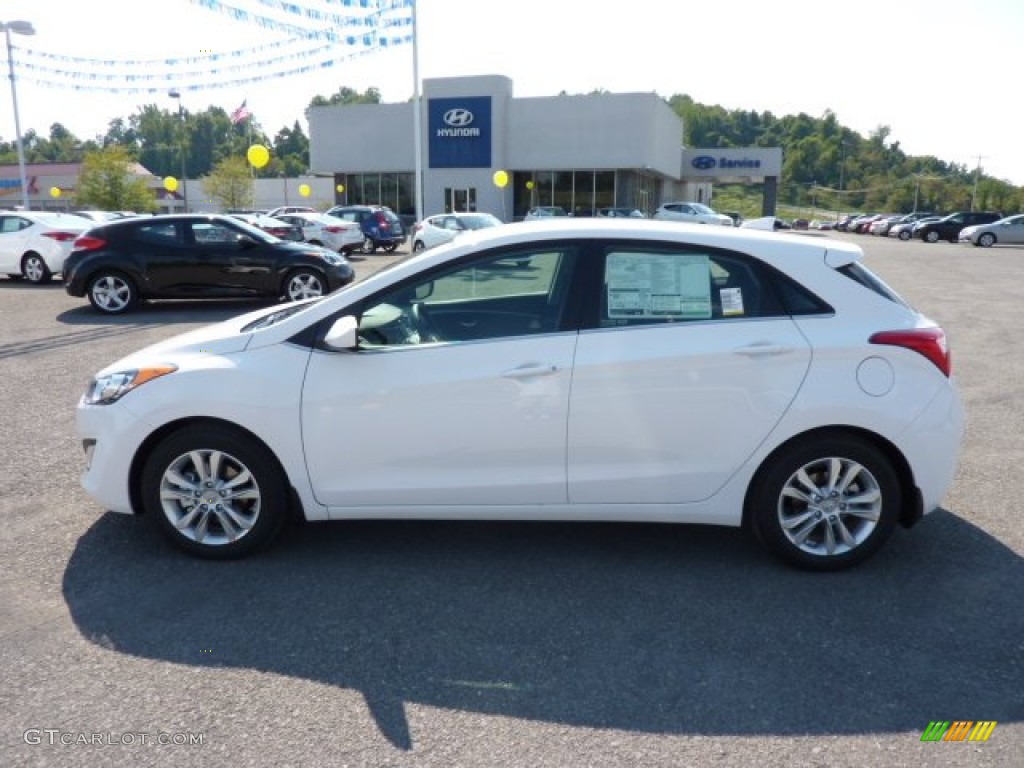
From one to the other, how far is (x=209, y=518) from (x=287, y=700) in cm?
135

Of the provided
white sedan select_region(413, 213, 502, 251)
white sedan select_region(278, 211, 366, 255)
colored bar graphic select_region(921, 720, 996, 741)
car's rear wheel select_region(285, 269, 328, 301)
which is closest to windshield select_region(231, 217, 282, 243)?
car's rear wheel select_region(285, 269, 328, 301)

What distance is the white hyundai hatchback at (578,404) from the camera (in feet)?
12.1

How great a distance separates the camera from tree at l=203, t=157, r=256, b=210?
57.3 metres

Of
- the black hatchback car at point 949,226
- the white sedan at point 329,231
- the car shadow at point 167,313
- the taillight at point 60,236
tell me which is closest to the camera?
the car shadow at point 167,313

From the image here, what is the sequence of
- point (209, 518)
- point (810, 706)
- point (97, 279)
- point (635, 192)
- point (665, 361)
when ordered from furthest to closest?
point (635, 192) → point (97, 279) → point (209, 518) → point (665, 361) → point (810, 706)

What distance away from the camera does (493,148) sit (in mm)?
45188

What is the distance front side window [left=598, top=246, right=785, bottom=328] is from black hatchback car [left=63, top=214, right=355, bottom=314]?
1021 centimetres

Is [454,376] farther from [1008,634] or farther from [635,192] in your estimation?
[635,192]

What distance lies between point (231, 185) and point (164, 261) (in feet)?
159

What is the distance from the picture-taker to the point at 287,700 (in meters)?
2.90

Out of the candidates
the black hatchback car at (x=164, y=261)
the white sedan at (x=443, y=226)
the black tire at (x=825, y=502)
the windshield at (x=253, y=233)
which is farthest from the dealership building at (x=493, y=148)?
the black tire at (x=825, y=502)

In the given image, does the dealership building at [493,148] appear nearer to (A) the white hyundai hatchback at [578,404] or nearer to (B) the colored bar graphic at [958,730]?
(A) the white hyundai hatchback at [578,404]

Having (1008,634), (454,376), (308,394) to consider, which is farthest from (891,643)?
(308,394)

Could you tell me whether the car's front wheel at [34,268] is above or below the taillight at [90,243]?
below
